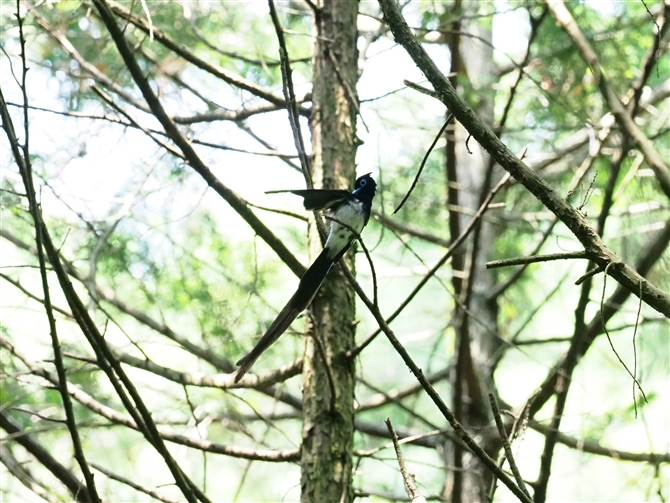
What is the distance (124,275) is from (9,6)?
6.54ft

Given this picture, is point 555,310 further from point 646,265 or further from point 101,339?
point 101,339

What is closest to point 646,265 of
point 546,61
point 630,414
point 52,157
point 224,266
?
point 630,414

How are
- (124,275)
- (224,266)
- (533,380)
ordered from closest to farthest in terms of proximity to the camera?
(124,275) < (224,266) < (533,380)

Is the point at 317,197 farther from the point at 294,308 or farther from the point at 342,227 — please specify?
the point at 294,308

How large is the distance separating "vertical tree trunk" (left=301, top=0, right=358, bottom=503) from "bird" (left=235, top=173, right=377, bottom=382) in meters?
0.20

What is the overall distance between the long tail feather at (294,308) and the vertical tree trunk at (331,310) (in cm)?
18

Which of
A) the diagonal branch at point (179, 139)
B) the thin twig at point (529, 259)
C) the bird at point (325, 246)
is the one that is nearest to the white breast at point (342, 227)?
the bird at point (325, 246)

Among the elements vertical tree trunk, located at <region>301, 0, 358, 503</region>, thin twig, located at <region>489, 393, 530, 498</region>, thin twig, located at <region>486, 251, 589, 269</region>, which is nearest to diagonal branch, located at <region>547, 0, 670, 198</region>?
vertical tree trunk, located at <region>301, 0, 358, 503</region>

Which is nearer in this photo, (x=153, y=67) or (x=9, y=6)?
(x=9, y=6)

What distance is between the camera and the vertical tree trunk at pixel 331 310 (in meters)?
3.41

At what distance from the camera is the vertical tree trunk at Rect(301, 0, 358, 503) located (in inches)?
134

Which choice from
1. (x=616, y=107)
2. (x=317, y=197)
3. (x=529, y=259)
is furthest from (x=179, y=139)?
(x=616, y=107)

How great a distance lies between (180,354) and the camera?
7.55m

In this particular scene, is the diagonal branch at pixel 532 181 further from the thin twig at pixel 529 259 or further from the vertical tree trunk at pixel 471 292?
the vertical tree trunk at pixel 471 292
